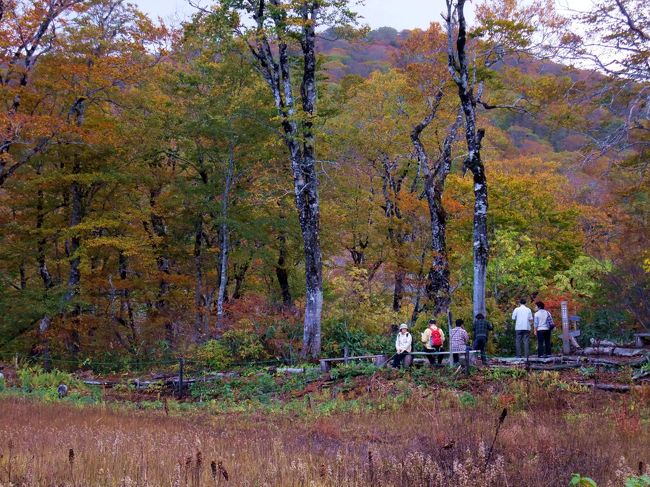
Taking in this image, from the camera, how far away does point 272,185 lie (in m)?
25.6

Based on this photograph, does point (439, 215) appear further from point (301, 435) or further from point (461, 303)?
point (301, 435)

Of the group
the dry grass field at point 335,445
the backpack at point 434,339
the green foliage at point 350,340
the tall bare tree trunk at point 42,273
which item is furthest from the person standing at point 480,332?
the tall bare tree trunk at point 42,273

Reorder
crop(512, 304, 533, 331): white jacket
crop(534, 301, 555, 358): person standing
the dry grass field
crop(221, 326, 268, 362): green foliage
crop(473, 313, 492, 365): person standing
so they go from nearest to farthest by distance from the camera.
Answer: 1. the dry grass field
2. crop(512, 304, 533, 331): white jacket
3. crop(534, 301, 555, 358): person standing
4. crop(473, 313, 492, 365): person standing
5. crop(221, 326, 268, 362): green foliage

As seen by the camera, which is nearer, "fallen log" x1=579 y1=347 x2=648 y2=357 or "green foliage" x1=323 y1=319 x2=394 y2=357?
"fallen log" x1=579 y1=347 x2=648 y2=357

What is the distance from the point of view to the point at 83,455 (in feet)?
22.1

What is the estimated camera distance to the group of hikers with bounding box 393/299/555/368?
1662cm

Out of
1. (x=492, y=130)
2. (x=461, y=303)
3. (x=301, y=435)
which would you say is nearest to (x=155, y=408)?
(x=301, y=435)

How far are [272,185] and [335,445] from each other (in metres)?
17.8

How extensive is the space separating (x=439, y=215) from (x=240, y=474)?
A: 1878cm

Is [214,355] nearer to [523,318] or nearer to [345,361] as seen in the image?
[345,361]

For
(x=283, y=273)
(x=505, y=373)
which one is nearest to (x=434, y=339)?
(x=505, y=373)

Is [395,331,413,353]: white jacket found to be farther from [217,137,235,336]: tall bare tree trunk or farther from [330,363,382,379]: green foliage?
[217,137,235,336]: tall bare tree trunk

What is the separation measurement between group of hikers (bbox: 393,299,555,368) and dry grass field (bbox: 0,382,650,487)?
3227mm

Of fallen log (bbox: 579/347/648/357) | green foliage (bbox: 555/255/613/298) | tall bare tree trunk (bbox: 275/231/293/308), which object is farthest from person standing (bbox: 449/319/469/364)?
tall bare tree trunk (bbox: 275/231/293/308)
